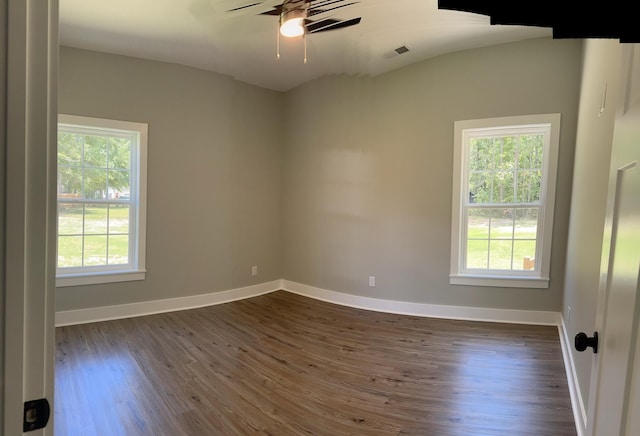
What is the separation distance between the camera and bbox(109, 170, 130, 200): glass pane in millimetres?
3951

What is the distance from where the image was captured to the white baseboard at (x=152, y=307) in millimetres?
3714

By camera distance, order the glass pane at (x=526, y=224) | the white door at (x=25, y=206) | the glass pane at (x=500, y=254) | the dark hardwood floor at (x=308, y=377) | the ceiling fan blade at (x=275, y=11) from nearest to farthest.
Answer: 1. the white door at (x=25, y=206)
2. the dark hardwood floor at (x=308, y=377)
3. the ceiling fan blade at (x=275, y=11)
4. the glass pane at (x=526, y=224)
5. the glass pane at (x=500, y=254)

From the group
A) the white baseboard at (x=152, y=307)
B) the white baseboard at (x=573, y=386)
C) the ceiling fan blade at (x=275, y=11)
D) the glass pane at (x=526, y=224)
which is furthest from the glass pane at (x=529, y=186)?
the white baseboard at (x=152, y=307)

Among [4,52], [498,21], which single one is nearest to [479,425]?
[498,21]

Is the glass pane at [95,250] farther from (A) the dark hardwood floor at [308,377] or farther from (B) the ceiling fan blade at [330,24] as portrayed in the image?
(B) the ceiling fan blade at [330,24]

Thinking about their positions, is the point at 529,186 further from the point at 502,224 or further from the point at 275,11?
the point at 275,11

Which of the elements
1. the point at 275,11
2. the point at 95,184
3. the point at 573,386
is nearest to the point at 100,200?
the point at 95,184

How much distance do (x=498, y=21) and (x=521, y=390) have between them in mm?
2641

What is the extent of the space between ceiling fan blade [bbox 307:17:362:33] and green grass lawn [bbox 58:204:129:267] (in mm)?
2801

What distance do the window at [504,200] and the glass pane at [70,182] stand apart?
4.05m

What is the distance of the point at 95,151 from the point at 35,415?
12.8ft

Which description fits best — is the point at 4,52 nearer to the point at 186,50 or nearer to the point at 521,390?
the point at 521,390

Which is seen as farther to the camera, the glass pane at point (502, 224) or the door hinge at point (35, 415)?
the glass pane at point (502, 224)

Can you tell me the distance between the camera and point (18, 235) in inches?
23.8
